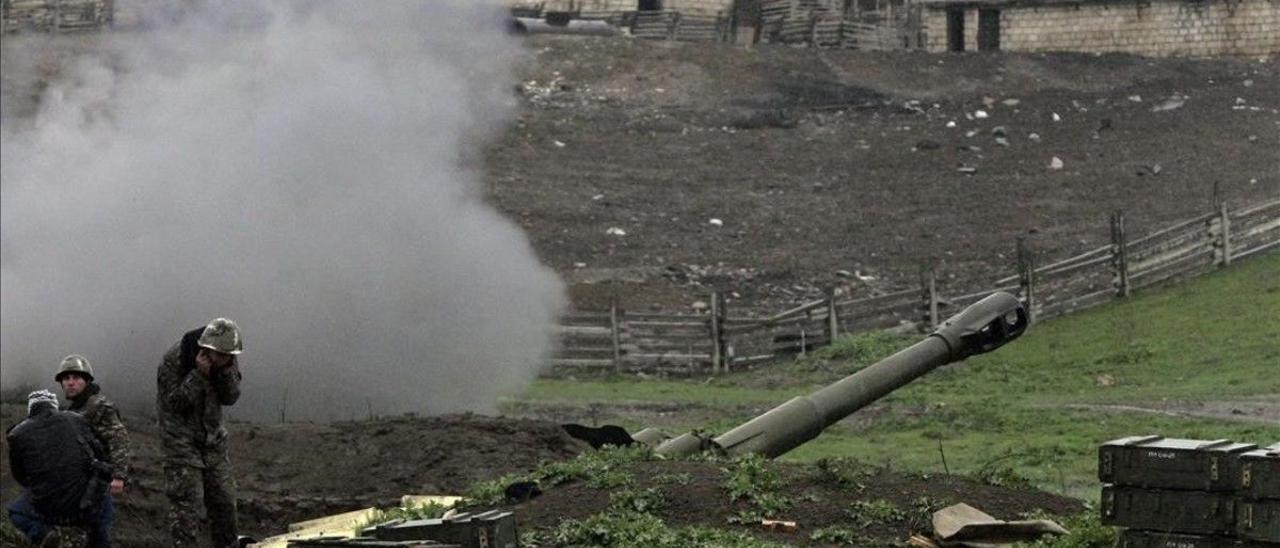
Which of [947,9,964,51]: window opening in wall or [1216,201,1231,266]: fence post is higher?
[947,9,964,51]: window opening in wall

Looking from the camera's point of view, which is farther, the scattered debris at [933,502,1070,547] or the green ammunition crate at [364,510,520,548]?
the scattered debris at [933,502,1070,547]

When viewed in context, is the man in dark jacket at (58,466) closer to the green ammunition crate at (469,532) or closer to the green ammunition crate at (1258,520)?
the green ammunition crate at (469,532)

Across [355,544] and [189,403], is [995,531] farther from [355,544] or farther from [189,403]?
[189,403]

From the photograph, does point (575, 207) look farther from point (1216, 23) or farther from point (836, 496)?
point (836, 496)

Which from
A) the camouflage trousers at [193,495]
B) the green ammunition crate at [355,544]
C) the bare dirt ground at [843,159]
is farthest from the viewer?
the bare dirt ground at [843,159]

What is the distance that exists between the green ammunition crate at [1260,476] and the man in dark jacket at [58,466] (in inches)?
288

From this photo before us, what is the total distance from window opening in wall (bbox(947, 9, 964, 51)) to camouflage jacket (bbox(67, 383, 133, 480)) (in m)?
42.0

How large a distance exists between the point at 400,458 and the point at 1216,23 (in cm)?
3508

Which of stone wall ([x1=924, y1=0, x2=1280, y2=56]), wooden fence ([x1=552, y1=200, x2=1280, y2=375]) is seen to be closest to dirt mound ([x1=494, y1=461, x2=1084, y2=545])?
wooden fence ([x1=552, y1=200, x2=1280, y2=375])

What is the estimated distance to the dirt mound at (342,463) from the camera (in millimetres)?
21406

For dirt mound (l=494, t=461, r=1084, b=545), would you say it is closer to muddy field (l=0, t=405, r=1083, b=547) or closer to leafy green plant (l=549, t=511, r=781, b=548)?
muddy field (l=0, t=405, r=1083, b=547)

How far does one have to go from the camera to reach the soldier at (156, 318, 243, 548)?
16.6 m

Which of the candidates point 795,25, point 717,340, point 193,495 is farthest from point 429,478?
point 795,25

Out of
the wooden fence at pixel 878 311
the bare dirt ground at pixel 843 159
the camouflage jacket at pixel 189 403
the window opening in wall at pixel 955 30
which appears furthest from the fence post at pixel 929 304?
the window opening in wall at pixel 955 30
